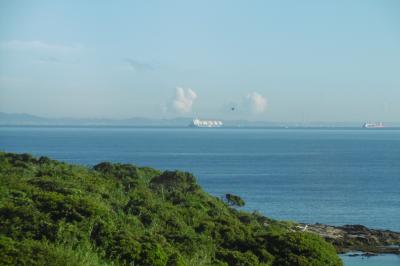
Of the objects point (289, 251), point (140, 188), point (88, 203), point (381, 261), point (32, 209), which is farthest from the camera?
point (381, 261)

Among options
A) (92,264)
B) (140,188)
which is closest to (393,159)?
(140,188)

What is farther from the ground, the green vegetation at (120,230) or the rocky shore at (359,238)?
the green vegetation at (120,230)

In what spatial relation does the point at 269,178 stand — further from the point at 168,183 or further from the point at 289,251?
the point at 289,251

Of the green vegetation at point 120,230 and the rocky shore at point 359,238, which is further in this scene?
the rocky shore at point 359,238

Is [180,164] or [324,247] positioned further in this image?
[180,164]
